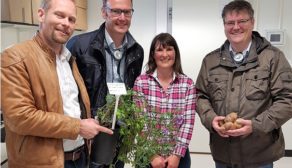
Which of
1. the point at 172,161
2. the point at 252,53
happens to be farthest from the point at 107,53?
the point at 252,53

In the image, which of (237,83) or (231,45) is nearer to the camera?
(237,83)

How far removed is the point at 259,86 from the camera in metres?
1.58

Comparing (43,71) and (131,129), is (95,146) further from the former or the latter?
(43,71)

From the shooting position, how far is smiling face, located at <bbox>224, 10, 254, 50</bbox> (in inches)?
64.2

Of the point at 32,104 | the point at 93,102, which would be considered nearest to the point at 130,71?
the point at 93,102

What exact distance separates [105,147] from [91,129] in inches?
4.1

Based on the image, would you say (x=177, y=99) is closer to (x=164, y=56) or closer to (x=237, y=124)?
(x=164, y=56)

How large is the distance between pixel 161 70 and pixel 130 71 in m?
0.20

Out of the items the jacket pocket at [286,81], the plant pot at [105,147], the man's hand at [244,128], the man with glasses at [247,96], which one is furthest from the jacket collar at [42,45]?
the jacket pocket at [286,81]

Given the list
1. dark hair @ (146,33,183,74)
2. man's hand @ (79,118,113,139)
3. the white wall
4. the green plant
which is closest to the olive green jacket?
dark hair @ (146,33,183,74)

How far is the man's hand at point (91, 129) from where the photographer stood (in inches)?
48.2

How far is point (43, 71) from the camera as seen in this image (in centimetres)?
126

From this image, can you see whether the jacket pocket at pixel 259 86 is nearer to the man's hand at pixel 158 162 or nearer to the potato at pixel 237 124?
the potato at pixel 237 124

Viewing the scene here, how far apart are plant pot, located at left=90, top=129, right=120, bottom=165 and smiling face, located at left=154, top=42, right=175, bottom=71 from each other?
686mm
